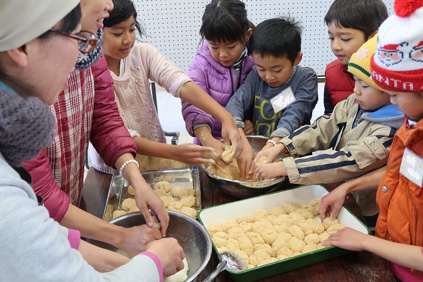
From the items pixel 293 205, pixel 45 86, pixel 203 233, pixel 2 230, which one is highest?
pixel 45 86

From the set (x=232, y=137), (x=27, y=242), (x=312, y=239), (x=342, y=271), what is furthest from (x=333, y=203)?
(x=27, y=242)

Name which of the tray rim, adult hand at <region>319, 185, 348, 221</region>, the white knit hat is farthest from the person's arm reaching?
the white knit hat

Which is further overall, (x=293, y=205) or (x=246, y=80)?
(x=246, y=80)

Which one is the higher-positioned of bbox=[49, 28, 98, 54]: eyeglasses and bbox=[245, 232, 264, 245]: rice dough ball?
bbox=[49, 28, 98, 54]: eyeglasses

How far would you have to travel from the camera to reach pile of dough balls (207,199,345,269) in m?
1.17

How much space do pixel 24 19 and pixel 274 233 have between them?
3.22 feet

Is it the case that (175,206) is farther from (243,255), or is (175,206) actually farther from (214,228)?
(243,255)

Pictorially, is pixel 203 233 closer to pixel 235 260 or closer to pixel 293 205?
pixel 235 260

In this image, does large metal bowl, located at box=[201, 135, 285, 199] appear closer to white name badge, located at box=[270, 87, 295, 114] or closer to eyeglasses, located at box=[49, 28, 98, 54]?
white name badge, located at box=[270, 87, 295, 114]

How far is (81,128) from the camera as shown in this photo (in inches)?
54.6

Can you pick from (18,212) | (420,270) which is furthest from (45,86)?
(420,270)

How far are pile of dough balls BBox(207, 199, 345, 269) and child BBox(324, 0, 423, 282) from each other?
0.39ft

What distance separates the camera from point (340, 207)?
129 centimetres

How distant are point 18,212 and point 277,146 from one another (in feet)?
3.87
